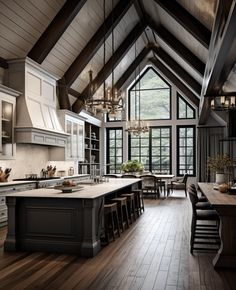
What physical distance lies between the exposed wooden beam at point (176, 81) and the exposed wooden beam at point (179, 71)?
1.47 m

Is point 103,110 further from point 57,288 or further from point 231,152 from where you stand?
point 231,152

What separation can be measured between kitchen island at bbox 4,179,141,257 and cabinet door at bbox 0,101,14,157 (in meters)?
2.13

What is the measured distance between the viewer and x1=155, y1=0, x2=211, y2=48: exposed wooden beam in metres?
6.53

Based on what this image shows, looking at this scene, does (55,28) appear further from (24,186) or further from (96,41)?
(24,186)

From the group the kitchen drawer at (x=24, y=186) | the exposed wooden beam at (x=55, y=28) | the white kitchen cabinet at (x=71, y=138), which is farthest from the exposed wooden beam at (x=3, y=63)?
the kitchen drawer at (x=24, y=186)

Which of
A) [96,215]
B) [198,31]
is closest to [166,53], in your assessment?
[198,31]

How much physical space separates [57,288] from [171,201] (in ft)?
22.6

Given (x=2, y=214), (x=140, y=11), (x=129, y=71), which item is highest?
(x=140, y=11)

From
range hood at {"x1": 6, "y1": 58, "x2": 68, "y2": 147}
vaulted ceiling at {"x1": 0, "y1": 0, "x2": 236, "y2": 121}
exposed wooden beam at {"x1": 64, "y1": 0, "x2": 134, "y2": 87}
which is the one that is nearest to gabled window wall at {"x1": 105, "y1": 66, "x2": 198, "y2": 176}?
vaulted ceiling at {"x1": 0, "y1": 0, "x2": 236, "y2": 121}

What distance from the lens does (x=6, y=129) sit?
6484 mm

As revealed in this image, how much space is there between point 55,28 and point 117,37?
3.41 meters

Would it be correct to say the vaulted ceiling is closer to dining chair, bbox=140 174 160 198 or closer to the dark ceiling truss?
the dark ceiling truss

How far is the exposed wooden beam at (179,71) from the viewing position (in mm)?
10656

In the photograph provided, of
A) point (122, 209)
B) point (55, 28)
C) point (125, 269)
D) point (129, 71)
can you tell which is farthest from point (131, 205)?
point (129, 71)
